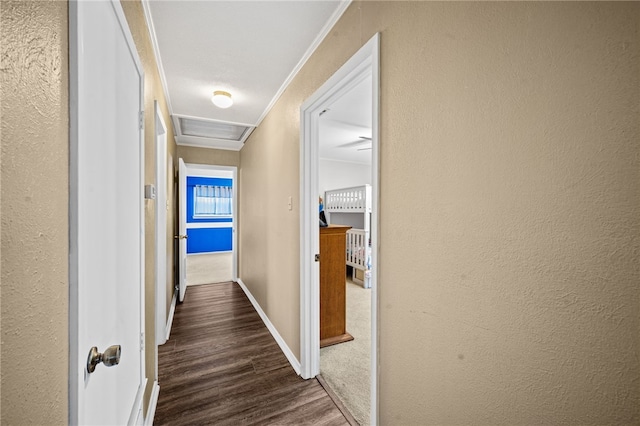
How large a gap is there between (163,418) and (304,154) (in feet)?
6.29

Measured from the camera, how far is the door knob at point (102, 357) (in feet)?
2.16

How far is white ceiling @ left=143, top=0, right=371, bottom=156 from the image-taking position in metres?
1.45

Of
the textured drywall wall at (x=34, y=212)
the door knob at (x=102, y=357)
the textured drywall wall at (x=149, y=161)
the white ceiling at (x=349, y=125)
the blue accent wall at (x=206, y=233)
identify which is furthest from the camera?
the blue accent wall at (x=206, y=233)

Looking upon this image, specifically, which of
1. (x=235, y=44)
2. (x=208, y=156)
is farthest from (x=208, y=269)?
(x=235, y=44)

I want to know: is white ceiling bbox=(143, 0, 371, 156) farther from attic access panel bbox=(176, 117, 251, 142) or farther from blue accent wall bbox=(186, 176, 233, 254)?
blue accent wall bbox=(186, 176, 233, 254)

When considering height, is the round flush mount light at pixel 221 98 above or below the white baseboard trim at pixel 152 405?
above

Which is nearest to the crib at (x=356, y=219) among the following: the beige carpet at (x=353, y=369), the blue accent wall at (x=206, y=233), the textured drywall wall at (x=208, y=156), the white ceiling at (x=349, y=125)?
the white ceiling at (x=349, y=125)

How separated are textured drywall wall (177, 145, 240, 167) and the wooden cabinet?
278cm

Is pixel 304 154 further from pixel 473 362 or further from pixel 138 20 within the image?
pixel 473 362

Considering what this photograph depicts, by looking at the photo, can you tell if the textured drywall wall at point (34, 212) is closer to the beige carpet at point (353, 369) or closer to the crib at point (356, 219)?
the beige carpet at point (353, 369)

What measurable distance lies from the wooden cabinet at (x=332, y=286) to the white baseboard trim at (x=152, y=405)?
1307 millimetres

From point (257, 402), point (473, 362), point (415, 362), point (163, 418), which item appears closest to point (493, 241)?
point (473, 362)

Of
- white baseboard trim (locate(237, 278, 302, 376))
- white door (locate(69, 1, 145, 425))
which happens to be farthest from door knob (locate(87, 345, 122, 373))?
white baseboard trim (locate(237, 278, 302, 376))

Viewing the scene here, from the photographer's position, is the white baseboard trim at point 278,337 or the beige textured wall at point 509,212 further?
the white baseboard trim at point 278,337
